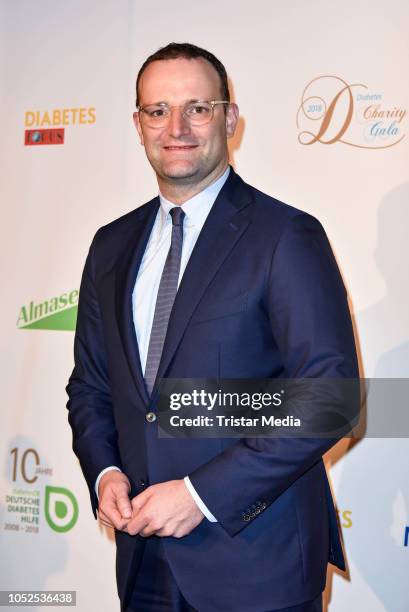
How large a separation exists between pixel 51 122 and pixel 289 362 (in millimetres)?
2070

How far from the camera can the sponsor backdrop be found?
2678 millimetres

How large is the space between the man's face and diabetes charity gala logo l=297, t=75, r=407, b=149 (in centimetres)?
96

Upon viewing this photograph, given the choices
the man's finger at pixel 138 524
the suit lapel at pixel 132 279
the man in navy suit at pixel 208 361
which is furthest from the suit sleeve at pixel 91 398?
the man's finger at pixel 138 524

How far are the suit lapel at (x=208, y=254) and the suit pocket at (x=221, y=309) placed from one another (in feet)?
0.06

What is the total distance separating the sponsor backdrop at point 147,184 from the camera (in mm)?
2678

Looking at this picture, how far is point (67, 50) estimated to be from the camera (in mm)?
3201

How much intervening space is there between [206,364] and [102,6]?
6.89ft

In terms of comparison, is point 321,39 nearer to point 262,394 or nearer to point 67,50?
point 67,50

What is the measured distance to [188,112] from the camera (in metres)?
1.88

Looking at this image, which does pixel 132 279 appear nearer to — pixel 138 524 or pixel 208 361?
A: pixel 208 361

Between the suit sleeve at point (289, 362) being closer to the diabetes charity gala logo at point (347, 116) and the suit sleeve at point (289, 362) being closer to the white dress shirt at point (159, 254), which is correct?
the white dress shirt at point (159, 254)

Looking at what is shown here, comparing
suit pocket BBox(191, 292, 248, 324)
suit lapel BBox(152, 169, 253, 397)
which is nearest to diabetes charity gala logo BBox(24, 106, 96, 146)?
suit lapel BBox(152, 169, 253, 397)

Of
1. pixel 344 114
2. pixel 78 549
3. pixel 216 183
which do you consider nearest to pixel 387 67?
pixel 344 114

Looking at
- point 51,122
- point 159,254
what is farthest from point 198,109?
point 51,122
